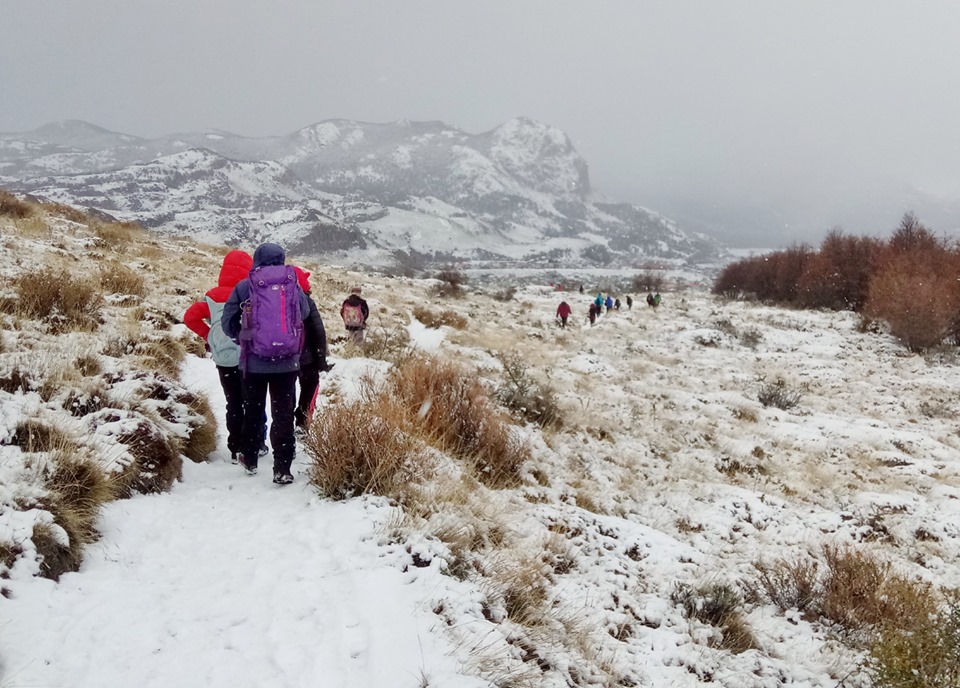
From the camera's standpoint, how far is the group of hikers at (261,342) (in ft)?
13.9

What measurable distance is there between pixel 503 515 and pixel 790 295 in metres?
46.2

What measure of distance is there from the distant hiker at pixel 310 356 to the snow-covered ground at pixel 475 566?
0.90 metres

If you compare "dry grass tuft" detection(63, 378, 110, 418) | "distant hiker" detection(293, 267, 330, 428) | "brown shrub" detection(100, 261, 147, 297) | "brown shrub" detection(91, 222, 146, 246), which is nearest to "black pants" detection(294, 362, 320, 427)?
"distant hiker" detection(293, 267, 330, 428)

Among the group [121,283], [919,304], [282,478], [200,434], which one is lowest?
[282,478]

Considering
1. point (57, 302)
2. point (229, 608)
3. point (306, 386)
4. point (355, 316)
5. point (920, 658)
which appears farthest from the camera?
point (355, 316)

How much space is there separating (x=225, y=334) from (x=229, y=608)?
102 inches

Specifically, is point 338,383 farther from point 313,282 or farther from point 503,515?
point 313,282

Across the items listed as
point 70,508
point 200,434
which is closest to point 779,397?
point 200,434

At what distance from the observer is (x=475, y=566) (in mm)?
3551

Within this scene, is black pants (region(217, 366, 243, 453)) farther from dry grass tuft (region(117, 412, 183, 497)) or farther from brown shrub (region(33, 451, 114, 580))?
brown shrub (region(33, 451, 114, 580))

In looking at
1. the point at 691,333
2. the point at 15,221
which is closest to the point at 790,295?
the point at 691,333

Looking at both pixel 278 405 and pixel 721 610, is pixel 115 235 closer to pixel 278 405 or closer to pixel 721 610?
pixel 278 405

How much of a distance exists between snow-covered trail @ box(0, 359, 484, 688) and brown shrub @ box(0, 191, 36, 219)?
17548 mm

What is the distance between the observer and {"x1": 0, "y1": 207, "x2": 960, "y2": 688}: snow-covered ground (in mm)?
2527
